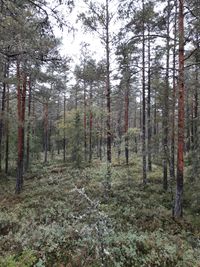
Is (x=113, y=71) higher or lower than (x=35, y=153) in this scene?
higher

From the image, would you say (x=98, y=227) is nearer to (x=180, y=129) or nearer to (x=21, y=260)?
(x=21, y=260)

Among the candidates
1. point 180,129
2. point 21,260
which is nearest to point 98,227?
point 21,260

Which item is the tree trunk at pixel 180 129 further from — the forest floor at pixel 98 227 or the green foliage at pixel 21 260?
the green foliage at pixel 21 260

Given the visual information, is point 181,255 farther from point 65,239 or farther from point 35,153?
point 35,153

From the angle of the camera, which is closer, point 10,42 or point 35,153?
point 10,42

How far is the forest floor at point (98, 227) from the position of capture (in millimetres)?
5871

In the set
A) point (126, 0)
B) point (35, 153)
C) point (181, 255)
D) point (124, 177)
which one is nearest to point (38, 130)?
point (35, 153)

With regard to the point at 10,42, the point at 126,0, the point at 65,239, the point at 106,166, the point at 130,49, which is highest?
the point at 126,0

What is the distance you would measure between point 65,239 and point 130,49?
24.0ft

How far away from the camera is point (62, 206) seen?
38.9ft

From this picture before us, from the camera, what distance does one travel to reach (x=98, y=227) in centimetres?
368

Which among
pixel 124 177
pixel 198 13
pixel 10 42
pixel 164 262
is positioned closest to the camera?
pixel 164 262

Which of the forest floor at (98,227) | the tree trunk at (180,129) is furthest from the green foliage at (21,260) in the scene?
the tree trunk at (180,129)

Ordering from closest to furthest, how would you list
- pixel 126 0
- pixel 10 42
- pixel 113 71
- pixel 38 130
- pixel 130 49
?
1. pixel 10 42
2. pixel 126 0
3. pixel 130 49
4. pixel 113 71
5. pixel 38 130
